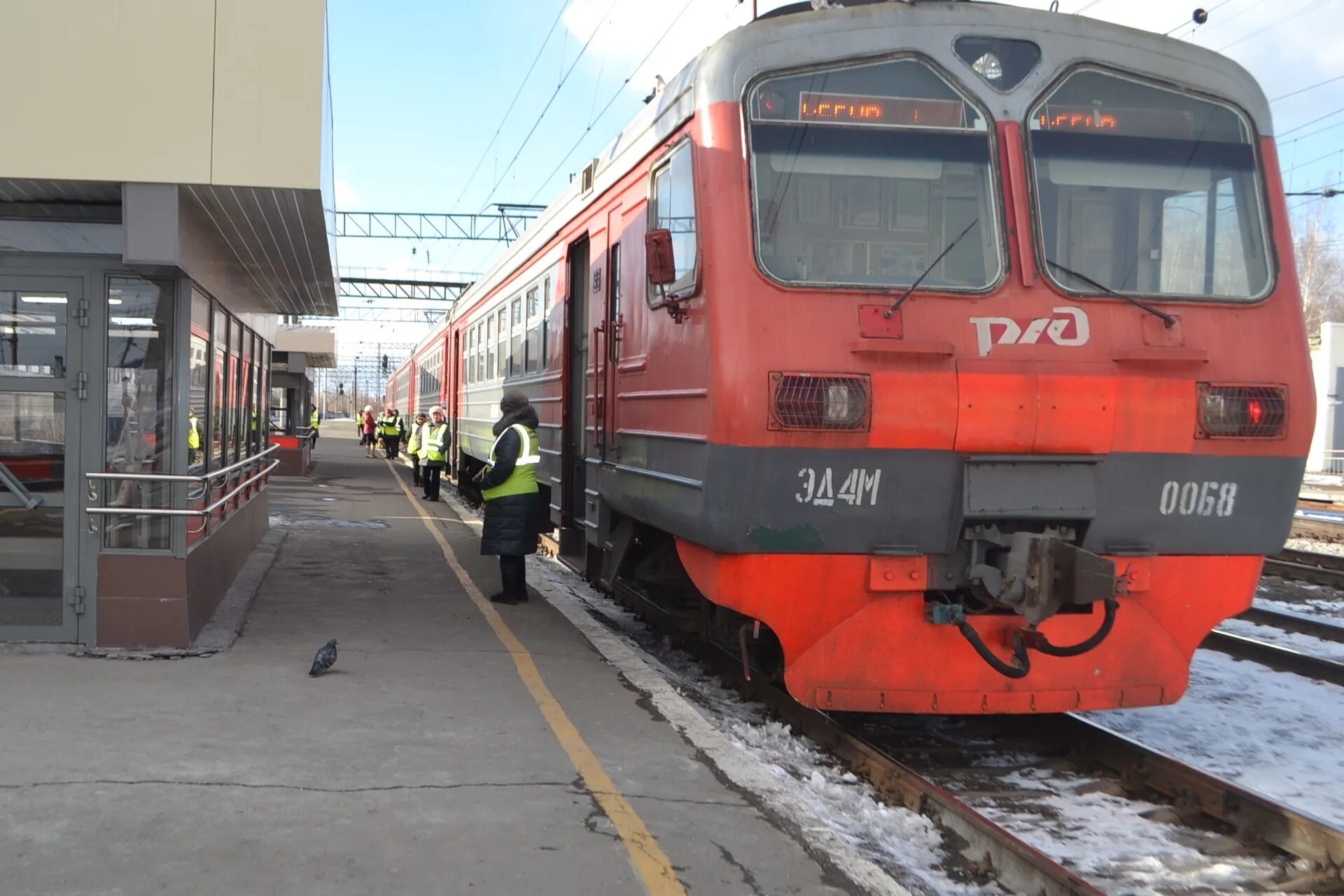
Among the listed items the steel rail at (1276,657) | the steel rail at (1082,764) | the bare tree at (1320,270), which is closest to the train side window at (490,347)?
the steel rail at (1082,764)

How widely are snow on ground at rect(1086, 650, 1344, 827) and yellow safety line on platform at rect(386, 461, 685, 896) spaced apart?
3239 mm

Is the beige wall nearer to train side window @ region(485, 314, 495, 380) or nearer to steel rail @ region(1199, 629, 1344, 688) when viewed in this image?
steel rail @ region(1199, 629, 1344, 688)

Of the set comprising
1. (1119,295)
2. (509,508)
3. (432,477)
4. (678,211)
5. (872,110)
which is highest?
(872,110)

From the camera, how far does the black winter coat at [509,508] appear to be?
9359 millimetres

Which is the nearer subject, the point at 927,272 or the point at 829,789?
the point at 829,789

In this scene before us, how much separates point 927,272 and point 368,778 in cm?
337

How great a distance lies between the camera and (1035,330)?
5.81 metres

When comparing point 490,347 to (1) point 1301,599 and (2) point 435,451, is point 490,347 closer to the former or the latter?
(2) point 435,451

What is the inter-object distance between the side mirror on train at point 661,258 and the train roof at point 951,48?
0.67 metres

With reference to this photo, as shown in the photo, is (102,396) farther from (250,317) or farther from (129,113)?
(250,317)

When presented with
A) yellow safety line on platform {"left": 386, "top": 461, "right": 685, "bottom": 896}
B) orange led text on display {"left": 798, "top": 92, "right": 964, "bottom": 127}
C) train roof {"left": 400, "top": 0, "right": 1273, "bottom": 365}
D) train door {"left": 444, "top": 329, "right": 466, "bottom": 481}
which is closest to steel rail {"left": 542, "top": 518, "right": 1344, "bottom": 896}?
yellow safety line on platform {"left": 386, "top": 461, "right": 685, "bottom": 896}

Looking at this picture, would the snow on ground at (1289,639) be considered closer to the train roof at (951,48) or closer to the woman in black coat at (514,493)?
the train roof at (951,48)

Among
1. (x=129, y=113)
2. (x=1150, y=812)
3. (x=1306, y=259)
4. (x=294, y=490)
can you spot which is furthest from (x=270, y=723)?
(x=1306, y=259)

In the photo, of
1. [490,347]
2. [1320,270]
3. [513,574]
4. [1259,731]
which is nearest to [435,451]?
[490,347]
